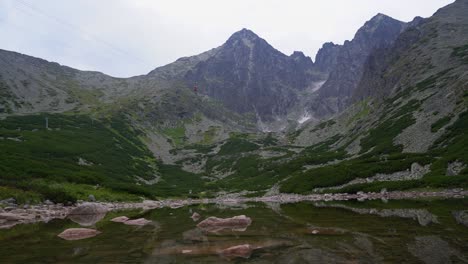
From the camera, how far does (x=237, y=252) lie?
58.1 feet

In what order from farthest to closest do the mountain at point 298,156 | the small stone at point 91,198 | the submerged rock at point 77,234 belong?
the mountain at point 298,156, the small stone at point 91,198, the submerged rock at point 77,234

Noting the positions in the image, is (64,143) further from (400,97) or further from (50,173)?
(400,97)

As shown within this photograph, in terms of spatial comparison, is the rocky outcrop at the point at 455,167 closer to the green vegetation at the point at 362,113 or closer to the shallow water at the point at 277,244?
the shallow water at the point at 277,244

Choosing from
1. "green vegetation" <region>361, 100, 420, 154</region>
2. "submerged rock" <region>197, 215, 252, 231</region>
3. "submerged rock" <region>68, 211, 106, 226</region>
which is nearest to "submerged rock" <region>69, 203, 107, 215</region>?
"submerged rock" <region>68, 211, 106, 226</region>

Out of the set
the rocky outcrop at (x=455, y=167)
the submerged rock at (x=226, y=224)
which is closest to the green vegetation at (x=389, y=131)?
the rocky outcrop at (x=455, y=167)

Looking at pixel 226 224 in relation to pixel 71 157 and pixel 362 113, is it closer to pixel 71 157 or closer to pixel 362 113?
pixel 71 157

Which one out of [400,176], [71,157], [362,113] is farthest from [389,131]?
[71,157]

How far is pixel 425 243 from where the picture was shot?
1750cm

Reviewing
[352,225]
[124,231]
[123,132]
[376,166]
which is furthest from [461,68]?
[123,132]

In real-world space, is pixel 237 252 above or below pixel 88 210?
above

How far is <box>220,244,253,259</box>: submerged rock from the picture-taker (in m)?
17.1

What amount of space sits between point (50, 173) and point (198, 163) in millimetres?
107073

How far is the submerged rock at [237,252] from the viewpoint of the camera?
17.1m

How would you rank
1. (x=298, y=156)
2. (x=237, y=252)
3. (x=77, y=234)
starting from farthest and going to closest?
1. (x=298, y=156)
2. (x=77, y=234)
3. (x=237, y=252)
